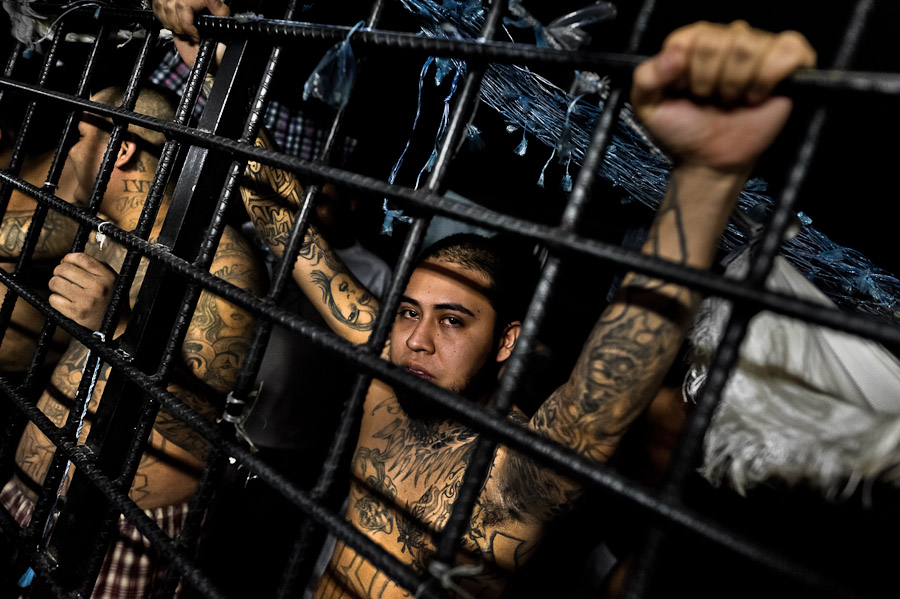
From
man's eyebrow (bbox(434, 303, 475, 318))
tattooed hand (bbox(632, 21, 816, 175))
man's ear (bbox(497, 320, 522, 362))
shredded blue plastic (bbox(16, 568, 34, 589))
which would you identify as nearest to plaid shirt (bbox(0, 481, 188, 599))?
shredded blue plastic (bbox(16, 568, 34, 589))

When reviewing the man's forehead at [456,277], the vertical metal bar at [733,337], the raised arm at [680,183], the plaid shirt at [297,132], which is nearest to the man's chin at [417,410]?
the man's forehead at [456,277]

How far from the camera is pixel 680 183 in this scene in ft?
2.69

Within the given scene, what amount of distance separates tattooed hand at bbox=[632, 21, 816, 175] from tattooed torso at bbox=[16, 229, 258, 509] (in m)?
1.93

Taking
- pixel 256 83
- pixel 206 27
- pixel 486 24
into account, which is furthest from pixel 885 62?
pixel 206 27

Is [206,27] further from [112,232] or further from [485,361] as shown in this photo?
[485,361]

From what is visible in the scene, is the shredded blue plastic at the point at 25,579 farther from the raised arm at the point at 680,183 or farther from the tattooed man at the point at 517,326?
the raised arm at the point at 680,183

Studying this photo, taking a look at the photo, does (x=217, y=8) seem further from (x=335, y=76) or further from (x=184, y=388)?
(x=184, y=388)

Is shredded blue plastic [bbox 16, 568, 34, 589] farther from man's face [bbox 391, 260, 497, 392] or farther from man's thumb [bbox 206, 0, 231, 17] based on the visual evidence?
man's thumb [bbox 206, 0, 231, 17]

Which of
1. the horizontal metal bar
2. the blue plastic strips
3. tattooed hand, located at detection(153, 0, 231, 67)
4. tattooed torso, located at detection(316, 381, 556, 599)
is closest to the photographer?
the horizontal metal bar

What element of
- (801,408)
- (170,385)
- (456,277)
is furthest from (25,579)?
(801,408)

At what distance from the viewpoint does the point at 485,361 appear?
214 cm

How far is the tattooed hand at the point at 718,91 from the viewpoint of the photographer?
63 centimetres

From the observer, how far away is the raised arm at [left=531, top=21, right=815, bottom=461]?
646 millimetres

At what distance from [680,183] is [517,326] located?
5.09 ft
